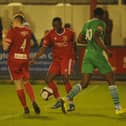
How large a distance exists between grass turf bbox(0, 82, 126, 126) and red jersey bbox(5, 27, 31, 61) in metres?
1.10

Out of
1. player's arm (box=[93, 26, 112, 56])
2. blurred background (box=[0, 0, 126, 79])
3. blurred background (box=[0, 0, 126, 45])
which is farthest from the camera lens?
blurred background (box=[0, 0, 126, 45])

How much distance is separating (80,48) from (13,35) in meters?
7.31

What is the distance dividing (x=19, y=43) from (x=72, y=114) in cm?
166

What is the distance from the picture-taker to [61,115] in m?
12.2

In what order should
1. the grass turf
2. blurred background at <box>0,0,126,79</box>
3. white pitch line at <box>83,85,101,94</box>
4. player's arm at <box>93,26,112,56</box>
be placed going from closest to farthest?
the grass turf < player's arm at <box>93,26,112,56</box> < white pitch line at <box>83,85,101,94</box> < blurred background at <box>0,0,126,79</box>

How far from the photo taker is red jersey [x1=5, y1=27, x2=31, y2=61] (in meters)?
12.1

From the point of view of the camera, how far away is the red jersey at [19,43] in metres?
12.1

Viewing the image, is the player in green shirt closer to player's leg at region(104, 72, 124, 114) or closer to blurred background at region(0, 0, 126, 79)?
player's leg at region(104, 72, 124, 114)

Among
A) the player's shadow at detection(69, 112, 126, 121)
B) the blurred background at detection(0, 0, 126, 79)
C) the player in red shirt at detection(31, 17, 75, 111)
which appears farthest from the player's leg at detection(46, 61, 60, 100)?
the blurred background at detection(0, 0, 126, 79)

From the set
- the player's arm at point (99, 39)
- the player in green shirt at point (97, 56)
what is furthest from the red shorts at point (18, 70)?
the player's arm at point (99, 39)

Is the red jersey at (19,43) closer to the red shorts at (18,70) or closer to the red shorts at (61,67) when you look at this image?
the red shorts at (18,70)

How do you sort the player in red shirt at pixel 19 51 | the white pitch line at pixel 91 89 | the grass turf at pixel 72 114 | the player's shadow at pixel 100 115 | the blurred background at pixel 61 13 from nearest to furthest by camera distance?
the grass turf at pixel 72 114 → the player's shadow at pixel 100 115 → the player in red shirt at pixel 19 51 → the white pitch line at pixel 91 89 → the blurred background at pixel 61 13

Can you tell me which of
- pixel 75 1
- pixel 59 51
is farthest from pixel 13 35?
pixel 75 1

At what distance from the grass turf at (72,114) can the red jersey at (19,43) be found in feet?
3.60
